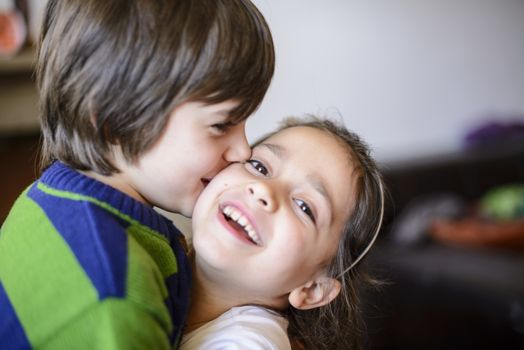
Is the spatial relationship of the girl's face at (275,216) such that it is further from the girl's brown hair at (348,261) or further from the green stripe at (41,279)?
the green stripe at (41,279)

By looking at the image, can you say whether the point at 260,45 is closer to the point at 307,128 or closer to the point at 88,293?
the point at 307,128

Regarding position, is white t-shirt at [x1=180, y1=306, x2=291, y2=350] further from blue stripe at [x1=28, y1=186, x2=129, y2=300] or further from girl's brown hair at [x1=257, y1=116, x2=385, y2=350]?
blue stripe at [x1=28, y1=186, x2=129, y2=300]

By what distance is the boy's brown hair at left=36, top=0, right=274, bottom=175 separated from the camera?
2.97ft

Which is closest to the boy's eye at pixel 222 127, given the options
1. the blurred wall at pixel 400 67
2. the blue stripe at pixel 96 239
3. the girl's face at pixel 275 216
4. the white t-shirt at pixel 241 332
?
the girl's face at pixel 275 216

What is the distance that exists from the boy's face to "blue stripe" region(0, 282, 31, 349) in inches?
9.9

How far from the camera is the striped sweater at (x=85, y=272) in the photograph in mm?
751

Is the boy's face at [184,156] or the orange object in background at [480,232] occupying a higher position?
the boy's face at [184,156]

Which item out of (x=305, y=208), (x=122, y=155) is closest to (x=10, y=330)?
(x=122, y=155)

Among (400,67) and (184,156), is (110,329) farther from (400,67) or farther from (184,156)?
(400,67)

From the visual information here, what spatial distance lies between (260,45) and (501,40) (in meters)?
4.49

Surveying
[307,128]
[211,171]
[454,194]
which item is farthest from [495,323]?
[211,171]

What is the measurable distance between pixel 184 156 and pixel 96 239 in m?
0.22

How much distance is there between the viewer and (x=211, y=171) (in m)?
1.05

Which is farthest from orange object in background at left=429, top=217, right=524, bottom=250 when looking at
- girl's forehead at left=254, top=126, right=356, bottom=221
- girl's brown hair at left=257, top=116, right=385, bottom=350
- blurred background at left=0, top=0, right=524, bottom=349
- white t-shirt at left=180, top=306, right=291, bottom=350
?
white t-shirt at left=180, top=306, right=291, bottom=350
